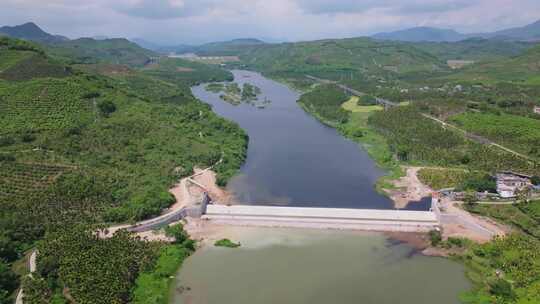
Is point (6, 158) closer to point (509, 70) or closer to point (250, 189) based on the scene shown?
point (250, 189)

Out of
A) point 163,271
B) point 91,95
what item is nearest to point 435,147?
point 163,271

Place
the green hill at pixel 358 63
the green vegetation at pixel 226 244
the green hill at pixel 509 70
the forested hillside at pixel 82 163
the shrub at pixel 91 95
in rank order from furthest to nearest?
the green hill at pixel 358 63 → the green hill at pixel 509 70 → the shrub at pixel 91 95 → the green vegetation at pixel 226 244 → the forested hillside at pixel 82 163

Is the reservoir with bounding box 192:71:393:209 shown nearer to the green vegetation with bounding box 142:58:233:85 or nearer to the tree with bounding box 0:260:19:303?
the tree with bounding box 0:260:19:303

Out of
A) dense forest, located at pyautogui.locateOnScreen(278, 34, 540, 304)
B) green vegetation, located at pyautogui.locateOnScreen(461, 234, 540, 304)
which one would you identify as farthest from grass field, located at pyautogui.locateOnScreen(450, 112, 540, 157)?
green vegetation, located at pyautogui.locateOnScreen(461, 234, 540, 304)

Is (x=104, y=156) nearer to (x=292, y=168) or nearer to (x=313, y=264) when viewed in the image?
(x=292, y=168)

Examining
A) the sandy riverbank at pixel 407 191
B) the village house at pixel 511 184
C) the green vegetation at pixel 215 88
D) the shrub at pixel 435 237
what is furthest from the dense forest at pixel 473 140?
the green vegetation at pixel 215 88

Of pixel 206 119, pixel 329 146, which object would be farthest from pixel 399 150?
pixel 206 119

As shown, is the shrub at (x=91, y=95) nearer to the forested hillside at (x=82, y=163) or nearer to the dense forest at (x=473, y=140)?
the forested hillside at (x=82, y=163)
